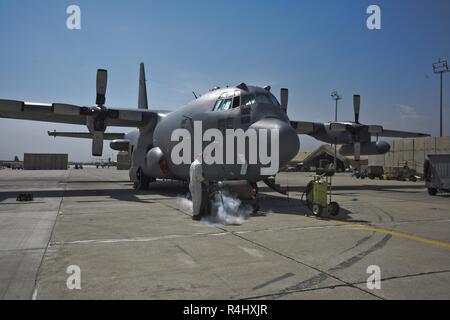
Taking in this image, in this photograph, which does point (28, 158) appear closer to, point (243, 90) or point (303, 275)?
point (243, 90)

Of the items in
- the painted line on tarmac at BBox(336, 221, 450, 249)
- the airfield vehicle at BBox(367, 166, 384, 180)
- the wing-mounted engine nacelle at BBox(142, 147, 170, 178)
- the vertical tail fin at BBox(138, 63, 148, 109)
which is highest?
the vertical tail fin at BBox(138, 63, 148, 109)

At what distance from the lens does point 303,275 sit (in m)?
4.95

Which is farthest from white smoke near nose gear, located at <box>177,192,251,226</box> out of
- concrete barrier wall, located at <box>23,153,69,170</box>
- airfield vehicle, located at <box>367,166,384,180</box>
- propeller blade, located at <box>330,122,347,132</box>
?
concrete barrier wall, located at <box>23,153,69,170</box>

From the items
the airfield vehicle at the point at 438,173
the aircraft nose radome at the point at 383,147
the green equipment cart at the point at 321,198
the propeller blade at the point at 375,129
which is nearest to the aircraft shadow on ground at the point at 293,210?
the green equipment cart at the point at 321,198

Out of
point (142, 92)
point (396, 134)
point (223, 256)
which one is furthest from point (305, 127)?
point (223, 256)

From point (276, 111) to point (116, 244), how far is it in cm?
727

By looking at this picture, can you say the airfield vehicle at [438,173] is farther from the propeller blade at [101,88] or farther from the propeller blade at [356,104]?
the propeller blade at [101,88]

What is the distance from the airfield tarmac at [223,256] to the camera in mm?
4371

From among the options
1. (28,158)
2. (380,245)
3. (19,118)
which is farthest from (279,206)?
(28,158)

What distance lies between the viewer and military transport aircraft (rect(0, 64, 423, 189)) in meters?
11.8

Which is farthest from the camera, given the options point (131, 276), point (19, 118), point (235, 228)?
point (19, 118)

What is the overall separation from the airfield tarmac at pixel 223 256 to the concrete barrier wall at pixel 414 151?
125 feet

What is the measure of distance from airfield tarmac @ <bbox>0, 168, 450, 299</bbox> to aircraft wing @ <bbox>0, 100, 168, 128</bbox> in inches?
350

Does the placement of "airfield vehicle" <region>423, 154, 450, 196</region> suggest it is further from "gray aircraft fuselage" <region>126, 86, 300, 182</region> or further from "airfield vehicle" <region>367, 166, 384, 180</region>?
"airfield vehicle" <region>367, 166, 384, 180</region>
